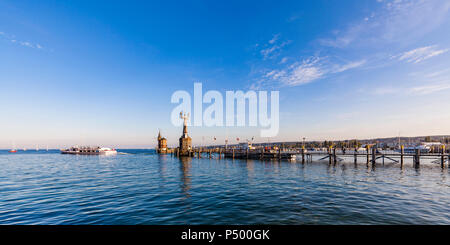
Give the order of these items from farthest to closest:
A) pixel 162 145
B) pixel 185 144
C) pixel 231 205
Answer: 1. pixel 162 145
2. pixel 185 144
3. pixel 231 205

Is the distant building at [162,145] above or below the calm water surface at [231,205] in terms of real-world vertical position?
below

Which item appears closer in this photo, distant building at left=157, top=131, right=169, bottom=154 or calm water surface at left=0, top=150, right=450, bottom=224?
calm water surface at left=0, top=150, right=450, bottom=224

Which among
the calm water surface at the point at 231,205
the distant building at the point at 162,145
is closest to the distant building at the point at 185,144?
the distant building at the point at 162,145

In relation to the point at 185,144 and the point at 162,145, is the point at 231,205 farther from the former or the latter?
the point at 162,145

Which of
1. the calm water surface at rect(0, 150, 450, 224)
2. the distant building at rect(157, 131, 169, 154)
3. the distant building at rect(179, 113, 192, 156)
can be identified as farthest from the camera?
the distant building at rect(157, 131, 169, 154)

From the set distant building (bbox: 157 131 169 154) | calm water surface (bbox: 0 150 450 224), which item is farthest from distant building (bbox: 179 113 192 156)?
calm water surface (bbox: 0 150 450 224)

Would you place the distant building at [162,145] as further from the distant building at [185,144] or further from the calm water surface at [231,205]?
the calm water surface at [231,205]

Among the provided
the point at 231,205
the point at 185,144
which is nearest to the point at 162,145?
the point at 185,144

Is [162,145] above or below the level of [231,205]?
below

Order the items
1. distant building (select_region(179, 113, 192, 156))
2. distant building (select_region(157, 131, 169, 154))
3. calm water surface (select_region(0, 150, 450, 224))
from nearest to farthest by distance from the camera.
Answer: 1. calm water surface (select_region(0, 150, 450, 224))
2. distant building (select_region(179, 113, 192, 156))
3. distant building (select_region(157, 131, 169, 154))

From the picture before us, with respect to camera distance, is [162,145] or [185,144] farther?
[162,145]

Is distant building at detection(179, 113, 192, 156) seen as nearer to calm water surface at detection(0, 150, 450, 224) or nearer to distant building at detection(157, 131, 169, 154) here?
distant building at detection(157, 131, 169, 154)
